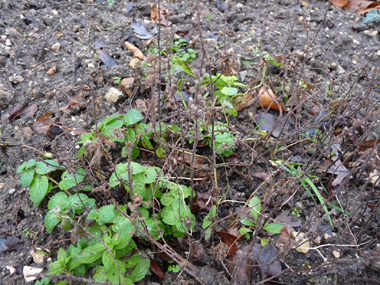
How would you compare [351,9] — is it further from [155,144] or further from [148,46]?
[155,144]

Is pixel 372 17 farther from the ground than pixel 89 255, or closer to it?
farther from the ground

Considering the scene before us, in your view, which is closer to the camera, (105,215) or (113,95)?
(105,215)

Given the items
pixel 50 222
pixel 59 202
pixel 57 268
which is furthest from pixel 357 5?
pixel 57 268

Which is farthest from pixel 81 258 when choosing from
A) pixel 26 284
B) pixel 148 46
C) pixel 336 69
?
pixel 336 69

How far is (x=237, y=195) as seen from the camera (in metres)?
2.22

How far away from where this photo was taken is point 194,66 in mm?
2854

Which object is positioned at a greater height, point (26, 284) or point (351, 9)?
point (351, 9)

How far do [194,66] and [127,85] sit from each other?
66 cm

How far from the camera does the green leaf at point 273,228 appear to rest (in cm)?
190

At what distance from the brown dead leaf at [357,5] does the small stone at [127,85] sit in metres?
2.83

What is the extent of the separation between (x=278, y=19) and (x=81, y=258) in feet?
10.5

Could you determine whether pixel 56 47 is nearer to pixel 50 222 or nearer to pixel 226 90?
pixel 226 90

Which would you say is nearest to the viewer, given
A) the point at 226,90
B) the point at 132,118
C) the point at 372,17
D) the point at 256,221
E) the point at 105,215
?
the point at 105,215

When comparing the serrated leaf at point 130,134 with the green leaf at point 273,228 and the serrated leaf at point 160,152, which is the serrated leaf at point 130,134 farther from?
the green leaf at point 273,228
